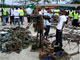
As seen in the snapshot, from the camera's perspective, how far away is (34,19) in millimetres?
6289

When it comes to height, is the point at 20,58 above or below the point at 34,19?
below

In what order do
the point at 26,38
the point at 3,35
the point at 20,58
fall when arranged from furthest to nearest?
the point at 3,35
the point at 26,38
the point at 20,58

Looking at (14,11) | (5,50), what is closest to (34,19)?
(5,50)

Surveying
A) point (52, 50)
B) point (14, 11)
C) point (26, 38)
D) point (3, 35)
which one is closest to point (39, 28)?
point (52, 50)

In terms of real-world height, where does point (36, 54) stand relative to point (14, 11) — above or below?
below

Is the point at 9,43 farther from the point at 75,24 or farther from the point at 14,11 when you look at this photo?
the point at 75,24

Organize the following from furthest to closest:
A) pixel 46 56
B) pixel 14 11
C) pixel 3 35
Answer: pixel 14 11, pixel 3 35, pixel 46 56

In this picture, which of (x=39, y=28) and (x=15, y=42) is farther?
(x=15, y=42)

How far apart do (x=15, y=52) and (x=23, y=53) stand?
1.12 ft

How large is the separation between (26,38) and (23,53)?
1.66 m

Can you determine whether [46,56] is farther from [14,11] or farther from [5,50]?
[14,11]

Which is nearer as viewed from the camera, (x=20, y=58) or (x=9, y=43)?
(x=20, y=58)

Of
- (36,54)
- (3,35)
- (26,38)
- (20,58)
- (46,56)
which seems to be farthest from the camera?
(3,35)

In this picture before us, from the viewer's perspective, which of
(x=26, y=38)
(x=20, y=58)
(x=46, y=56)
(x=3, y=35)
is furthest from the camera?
(x=3, y=35)
